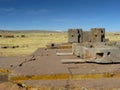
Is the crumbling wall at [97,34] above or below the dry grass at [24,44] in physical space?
above

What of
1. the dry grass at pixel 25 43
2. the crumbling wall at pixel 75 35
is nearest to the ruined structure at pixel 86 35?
the crumbling wall at pixel 75 35

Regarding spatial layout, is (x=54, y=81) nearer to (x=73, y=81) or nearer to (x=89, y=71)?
(x=73, y=81)

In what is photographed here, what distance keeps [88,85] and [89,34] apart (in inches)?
442

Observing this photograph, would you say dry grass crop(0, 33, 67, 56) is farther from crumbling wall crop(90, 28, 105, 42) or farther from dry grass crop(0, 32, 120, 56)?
crumbling wall crop(90, 28, 105, 42)

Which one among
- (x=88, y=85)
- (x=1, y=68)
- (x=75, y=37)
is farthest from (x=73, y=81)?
(x=75, y=37)

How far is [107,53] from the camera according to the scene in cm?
442

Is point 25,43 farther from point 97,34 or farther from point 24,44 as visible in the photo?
point 97,34

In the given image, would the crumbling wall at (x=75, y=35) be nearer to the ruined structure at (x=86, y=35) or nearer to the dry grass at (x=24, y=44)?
the ruined structure at (x=86, y=35)

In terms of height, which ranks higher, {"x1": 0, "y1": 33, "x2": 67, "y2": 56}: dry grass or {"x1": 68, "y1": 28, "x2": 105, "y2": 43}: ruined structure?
{"x1": 68, "y1": 28, "x2": 105, "y2": 43}: ruined structure

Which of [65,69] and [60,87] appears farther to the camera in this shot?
[65,69]

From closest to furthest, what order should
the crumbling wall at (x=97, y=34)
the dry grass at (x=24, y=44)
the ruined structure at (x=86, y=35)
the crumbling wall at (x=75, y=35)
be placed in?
the crumbling wall at (x=97, y=34) < the ruined structure at (x=86, y=35) < the crumbling wall at (x=75, y=35) < the dry grass at (x=24, y=44)

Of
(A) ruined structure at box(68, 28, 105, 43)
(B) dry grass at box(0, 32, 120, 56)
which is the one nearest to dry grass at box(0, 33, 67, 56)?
(B) dry grass at box(0, 32, 120, 56)

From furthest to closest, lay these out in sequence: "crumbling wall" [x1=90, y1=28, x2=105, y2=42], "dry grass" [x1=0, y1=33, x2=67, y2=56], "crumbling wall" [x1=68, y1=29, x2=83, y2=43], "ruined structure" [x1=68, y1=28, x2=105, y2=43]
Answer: "dry grass" [x1=0, y1=33, x2=67, y2=56], "crumbling wall" [x1=68, y1=29, x2=83, y2=43], "ruined structure" [x1=68, y1=28, x2=105, y2=43], "crumbling wall" [x1=90, y1=28, x2=105, y2=42]

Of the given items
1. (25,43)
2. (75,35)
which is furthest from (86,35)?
(25,43)
